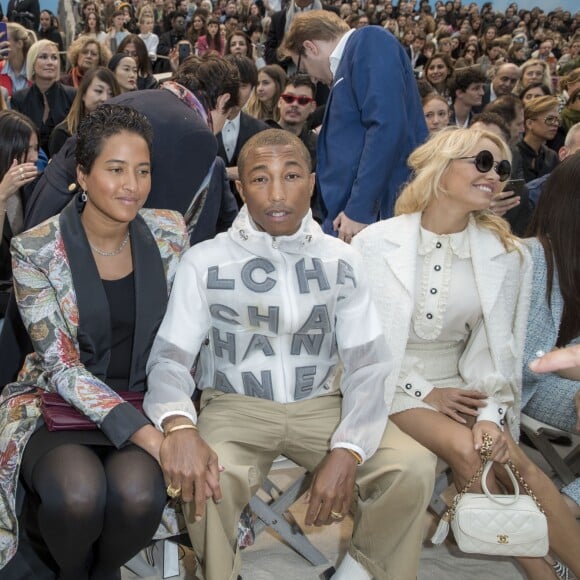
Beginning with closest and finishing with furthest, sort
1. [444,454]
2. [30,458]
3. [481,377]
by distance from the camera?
[30,458] < [444,454] < [481,377]

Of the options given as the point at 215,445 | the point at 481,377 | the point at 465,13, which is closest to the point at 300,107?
the point at 481,377

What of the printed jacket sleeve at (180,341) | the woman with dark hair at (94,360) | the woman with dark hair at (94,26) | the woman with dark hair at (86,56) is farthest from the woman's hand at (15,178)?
the woman with dark hair at (94,26)

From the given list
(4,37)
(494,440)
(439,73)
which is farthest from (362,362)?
(4,37)

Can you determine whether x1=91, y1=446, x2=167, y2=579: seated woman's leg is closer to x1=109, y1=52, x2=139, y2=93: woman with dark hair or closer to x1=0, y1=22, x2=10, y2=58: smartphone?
x1=109, y1=52, x2=139, y2=93: woman with dark hair

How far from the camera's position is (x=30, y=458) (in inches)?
80.5

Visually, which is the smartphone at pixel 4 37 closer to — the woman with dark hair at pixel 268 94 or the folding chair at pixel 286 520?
the woman with dark hair at pixel 268 94

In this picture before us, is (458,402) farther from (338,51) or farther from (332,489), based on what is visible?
(338,51)

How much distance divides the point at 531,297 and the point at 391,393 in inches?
25.4

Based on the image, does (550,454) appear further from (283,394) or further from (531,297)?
(283,394)

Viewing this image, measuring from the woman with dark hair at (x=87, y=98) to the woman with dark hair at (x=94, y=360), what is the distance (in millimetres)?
2752

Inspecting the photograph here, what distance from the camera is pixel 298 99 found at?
17.1ft

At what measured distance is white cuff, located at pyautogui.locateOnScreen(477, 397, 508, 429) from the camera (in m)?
2.39

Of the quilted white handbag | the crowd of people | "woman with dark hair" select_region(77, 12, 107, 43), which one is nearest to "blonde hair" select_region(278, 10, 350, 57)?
the crowd of people

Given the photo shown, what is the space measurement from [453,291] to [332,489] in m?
0.86
